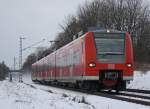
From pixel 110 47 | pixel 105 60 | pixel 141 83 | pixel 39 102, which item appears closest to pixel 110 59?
pixel 105 60

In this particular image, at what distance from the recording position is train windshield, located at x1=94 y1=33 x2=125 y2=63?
78.3 feet

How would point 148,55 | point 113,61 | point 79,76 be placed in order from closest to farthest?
point 113,61, point 79,76, point 148,55

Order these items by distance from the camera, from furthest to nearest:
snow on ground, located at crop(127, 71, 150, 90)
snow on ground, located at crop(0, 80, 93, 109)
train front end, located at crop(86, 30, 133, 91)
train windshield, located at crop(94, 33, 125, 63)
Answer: snow on ground, located at crop(127, 71, 150, 90)
train windshield, located at crop(94, 33, 125, 63)
train front end, located at crop(86, 30, 133, 91)
snow on ground, located at crop(0, 80, 93, 109)

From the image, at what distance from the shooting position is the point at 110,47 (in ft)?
78.7

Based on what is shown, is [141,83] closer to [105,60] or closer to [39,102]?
[105,60]

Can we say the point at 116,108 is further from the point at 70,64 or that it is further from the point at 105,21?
the point at 105,21

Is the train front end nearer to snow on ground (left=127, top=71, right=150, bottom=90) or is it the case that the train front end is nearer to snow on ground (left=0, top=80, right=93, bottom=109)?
snow on ground (left=0, top=80, right=93, bottom=109)

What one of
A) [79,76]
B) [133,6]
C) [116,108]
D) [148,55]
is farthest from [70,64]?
[133,6]

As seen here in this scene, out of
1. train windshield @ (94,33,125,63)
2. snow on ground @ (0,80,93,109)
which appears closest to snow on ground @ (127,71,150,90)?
train windshield @ (94,33,125,63)

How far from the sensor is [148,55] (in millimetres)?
74125

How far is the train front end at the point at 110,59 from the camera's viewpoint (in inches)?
934

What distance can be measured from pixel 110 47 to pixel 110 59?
61 centimetres

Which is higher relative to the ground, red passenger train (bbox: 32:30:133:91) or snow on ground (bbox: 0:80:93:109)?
red passenger train (bbox: 32:30:133:91)

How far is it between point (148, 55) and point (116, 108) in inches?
2372
